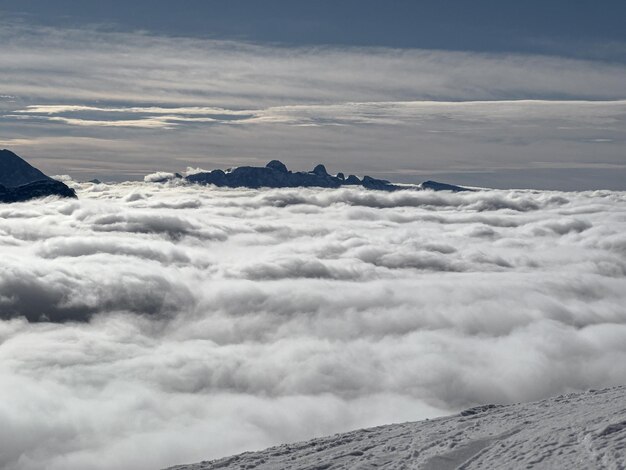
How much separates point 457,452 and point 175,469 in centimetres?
2755

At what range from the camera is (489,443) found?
4422cm

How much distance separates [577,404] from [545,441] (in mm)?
14246

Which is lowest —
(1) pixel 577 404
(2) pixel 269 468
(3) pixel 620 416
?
(2) pixel 269 468

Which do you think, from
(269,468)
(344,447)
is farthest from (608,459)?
(269,468)

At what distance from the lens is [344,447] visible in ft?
166

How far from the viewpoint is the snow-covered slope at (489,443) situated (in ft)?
125

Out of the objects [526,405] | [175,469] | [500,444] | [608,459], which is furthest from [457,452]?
[175,469]

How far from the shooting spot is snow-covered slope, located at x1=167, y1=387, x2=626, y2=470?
38.1 m

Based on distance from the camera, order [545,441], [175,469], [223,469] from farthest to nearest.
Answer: [175,469]
[223,469]
[545,441]

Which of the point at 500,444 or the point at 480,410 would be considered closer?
the point at 500,444

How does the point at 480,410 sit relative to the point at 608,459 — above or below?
below

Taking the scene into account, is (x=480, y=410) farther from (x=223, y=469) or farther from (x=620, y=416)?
(x=223, y=469)

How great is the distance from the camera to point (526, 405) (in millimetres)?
58438

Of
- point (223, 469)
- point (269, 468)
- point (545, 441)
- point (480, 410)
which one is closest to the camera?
point (545, 441)
